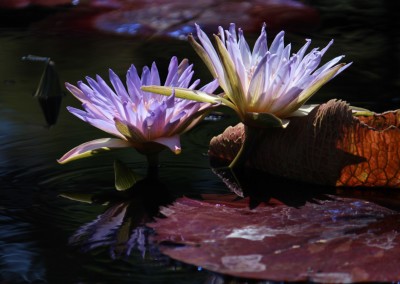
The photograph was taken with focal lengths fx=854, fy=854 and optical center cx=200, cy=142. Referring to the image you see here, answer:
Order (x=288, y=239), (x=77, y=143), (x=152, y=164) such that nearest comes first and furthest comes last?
(x=288, y=239)
(x=152, y=164)
(x=77, y=143)

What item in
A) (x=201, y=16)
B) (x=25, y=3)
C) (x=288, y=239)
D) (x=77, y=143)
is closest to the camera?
(x=288, y=239)

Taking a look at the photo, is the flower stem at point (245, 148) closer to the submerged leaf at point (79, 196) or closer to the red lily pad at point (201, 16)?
the submerged leaf at point (79, 196)

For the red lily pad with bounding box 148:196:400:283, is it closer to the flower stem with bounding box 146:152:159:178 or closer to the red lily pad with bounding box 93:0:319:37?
the flower stem with bounding box 146:152:159:178

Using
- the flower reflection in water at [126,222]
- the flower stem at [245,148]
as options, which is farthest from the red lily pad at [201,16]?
the flower reflection in water at [126,222]

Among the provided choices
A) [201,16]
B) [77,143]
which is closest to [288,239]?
[77,143]

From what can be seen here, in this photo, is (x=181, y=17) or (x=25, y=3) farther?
(x=25, y=3)

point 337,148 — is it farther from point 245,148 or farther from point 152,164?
point 152,164

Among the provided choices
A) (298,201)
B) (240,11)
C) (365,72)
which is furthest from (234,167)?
(240,11)
